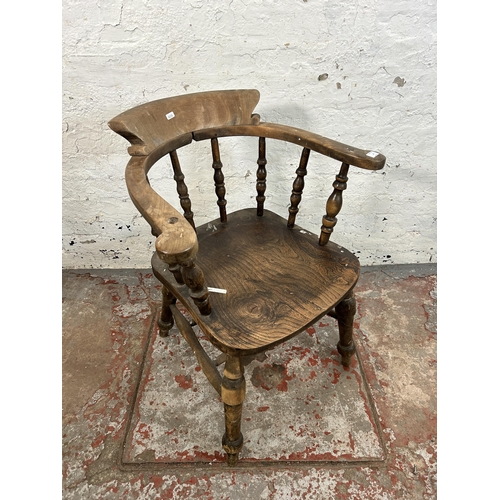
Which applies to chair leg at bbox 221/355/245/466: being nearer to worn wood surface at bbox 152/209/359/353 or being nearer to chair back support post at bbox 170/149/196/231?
worn wood surface at bbox 152/209/359/353

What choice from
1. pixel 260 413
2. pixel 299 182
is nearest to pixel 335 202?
pixel 299 182

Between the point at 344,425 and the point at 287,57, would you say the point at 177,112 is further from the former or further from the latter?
the point at 344,425

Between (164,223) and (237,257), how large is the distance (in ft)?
1.78

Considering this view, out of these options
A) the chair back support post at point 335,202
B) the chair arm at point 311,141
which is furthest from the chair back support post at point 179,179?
the chair back support post at point 335,202

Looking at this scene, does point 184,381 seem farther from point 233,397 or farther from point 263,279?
point 263,279

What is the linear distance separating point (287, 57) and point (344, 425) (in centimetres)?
153

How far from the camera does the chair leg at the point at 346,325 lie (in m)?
1.44

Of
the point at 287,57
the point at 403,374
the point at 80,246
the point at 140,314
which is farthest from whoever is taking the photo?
the point at 80,246

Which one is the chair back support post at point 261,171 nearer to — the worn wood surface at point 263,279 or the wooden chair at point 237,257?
the wooden chair at point 237,257

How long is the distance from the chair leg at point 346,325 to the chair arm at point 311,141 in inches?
20.3

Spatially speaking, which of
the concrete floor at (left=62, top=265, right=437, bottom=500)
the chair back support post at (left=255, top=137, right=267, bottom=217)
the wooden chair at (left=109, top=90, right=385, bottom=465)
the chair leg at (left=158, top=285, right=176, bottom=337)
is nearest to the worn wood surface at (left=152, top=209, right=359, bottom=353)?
the wooden chair at (left=109, top=90, right=385, bottom=465)

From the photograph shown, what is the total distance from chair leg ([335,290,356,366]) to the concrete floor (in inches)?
3.7

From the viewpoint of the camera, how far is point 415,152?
1.83 m
